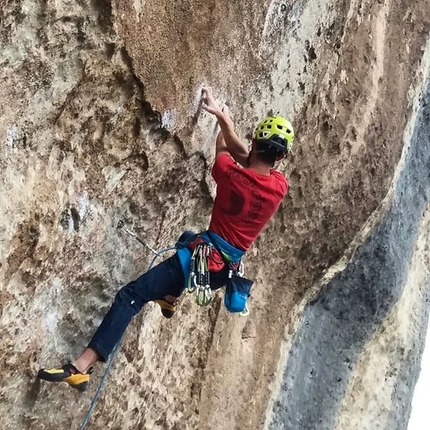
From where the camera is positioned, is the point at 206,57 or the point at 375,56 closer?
the point at 206,57

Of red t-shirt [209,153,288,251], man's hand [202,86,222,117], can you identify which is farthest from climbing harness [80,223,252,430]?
man's hand [202,86,222,117]

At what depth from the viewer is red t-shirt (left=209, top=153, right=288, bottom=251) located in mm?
3443

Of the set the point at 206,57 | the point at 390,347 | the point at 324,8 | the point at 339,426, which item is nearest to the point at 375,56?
the point at 324,8

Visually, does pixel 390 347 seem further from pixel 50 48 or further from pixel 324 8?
pixel 50 48

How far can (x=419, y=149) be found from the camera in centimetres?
645

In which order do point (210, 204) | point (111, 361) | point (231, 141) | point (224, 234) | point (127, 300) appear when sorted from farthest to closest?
point (210, 204) < point (111, 361) < point (231, 141) < point (224, 234) < point (127, 300)

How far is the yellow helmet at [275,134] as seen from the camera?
345 cm

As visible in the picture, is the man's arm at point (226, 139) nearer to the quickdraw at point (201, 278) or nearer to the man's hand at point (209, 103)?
the man's hand at point (209, 103)

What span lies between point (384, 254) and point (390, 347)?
1.11 m

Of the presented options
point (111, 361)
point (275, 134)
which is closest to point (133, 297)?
point (111, 361)

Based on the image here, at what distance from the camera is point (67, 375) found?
10.6 ft

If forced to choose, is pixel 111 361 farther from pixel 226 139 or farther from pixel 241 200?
pixel 226 139

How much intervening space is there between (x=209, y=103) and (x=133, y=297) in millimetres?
1144

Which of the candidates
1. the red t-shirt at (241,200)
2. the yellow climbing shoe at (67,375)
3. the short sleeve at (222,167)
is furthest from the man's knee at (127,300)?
the short sleeve at (222,167)
